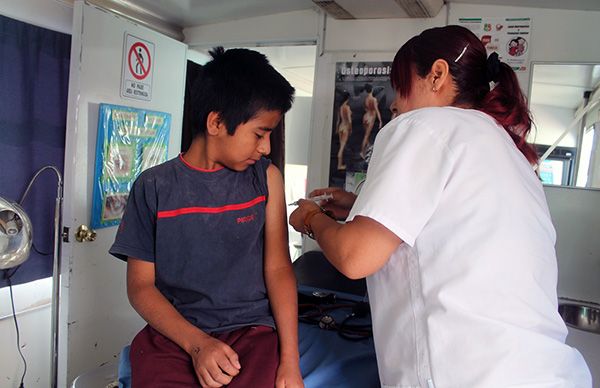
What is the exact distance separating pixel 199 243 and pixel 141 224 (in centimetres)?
16

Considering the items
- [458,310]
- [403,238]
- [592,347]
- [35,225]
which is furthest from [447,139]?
[35,225]

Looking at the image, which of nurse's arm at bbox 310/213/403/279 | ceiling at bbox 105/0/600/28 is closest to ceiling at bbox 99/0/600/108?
ceiling at bbox 105/0/600/28

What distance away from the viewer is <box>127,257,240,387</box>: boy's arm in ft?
3.05

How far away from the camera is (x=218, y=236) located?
1.13 metres

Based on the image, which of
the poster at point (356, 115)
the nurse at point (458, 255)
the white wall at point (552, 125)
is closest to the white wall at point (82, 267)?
the poster at point (356, 115)

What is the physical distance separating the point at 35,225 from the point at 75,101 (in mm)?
654

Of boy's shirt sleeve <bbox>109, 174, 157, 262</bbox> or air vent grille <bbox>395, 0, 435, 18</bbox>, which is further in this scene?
air vent grille <bbox>395, 0, 435, 18</bbox>

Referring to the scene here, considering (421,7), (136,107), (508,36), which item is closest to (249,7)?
(136,107)

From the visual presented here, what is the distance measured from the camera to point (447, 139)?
81 cm

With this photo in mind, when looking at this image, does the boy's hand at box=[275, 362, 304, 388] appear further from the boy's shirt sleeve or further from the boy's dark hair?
the boy's dark hair

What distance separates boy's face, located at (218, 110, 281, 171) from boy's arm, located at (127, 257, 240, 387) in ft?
1.14

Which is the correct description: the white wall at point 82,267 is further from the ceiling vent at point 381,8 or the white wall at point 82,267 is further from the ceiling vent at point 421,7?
the ceiling vent at point 421,7

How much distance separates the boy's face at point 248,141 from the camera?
3.68 ft

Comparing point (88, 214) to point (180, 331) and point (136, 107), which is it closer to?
point (136, 107)
